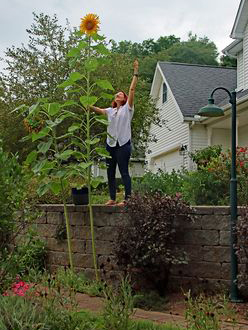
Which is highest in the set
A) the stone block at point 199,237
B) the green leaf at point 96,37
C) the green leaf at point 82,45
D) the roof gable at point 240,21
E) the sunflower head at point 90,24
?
the roof gable at point 240,21

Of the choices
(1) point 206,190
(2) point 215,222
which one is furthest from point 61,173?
(1) point 206,190

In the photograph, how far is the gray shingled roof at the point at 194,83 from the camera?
51.5 feet

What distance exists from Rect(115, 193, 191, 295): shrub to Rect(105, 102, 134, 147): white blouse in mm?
923

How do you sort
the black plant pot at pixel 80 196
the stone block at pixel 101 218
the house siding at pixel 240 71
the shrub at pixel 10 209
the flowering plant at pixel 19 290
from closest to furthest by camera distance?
the flowering plant at pixel 19 290
the shrub at pixel 10 209
the stone block at pixel 101 218
the black plant pot at pixel 80 196
the house siding at pixel 240 71

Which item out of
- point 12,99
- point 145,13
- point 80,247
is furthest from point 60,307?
point 145,13

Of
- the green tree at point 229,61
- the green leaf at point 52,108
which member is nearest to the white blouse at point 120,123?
the green leaf at point 52,108

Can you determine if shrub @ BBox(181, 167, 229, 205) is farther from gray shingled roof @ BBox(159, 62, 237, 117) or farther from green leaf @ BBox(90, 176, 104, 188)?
gray shingled roof @ BBox(159, 62, 237, 117)

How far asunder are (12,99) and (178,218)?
849cm

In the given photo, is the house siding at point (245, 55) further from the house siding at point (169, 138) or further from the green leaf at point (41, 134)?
the green leaf at point (41, 134)

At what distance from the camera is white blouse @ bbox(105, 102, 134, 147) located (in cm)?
619

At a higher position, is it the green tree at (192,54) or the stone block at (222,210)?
the green tree at (192,54)

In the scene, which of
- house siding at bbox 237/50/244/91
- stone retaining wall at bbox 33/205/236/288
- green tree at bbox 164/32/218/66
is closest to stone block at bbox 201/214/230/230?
stone retaining wall at bbox 33/205/236/288

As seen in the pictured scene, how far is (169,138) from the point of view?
1720 centimetres

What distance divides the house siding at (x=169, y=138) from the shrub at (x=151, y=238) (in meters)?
9.69
